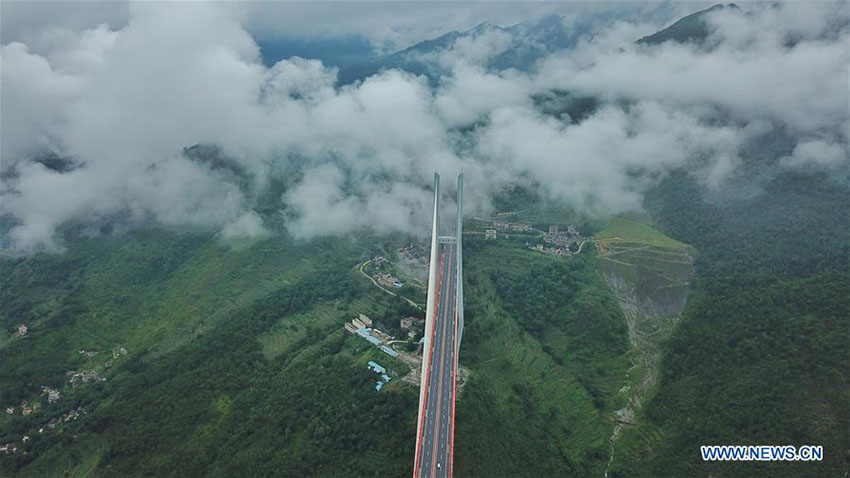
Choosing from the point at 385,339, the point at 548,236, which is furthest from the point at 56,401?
the point at 548,236

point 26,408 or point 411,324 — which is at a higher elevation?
point 26,408

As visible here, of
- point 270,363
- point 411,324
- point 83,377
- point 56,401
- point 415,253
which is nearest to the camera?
point 56,401

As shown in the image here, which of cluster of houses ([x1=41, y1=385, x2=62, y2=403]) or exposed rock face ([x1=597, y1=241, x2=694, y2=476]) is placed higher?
A: cluster of houses ([x1=41, y1=385, x2=62, y2=403])

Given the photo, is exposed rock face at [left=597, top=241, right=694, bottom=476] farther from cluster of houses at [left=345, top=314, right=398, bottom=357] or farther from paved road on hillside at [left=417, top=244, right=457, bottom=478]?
cluster of houses at [left=345, top=314, right=398, bottom=357]

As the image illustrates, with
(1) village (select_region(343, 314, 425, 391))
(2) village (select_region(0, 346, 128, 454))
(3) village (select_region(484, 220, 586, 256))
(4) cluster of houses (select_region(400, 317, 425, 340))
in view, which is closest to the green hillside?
(2) village (select_region(0, 346, 128, 454))

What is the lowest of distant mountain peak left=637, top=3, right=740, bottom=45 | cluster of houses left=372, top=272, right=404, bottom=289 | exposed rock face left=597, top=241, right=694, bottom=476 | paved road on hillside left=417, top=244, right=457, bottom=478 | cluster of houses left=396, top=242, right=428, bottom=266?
exposed rock face left=597, top=241, right=694, bottom=476

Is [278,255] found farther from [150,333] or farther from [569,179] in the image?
[569,179]

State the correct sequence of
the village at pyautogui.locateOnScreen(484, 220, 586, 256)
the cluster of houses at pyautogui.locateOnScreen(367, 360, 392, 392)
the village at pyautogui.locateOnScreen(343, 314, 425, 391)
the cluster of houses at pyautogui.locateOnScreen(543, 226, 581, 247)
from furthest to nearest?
the cluster of houses at pyautogui.locateOnScreen(543, 226, 581, 247) → the village at pyautogui.locateOnScreen(484, 220, 586, 256) → the village at pyautogui.locateOnScreen(343, 314, 425, 391) → the cluster of houses at pyautogui.locateOnScreen(367, 360, 392, 392)

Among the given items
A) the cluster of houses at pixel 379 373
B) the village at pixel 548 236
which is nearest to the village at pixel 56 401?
the cluster of houses at pixel 379 373

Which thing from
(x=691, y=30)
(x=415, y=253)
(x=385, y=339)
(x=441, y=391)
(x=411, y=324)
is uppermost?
(x=691, y=30)

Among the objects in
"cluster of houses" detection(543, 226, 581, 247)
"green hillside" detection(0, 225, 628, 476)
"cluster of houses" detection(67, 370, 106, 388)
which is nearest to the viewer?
"green hillside" detection(0, 225, 628, 476)

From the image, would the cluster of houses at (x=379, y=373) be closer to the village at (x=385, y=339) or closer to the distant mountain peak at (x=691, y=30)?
the village at (x=385, y=339)

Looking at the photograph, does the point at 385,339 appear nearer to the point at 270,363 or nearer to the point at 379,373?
the point at 379,373
